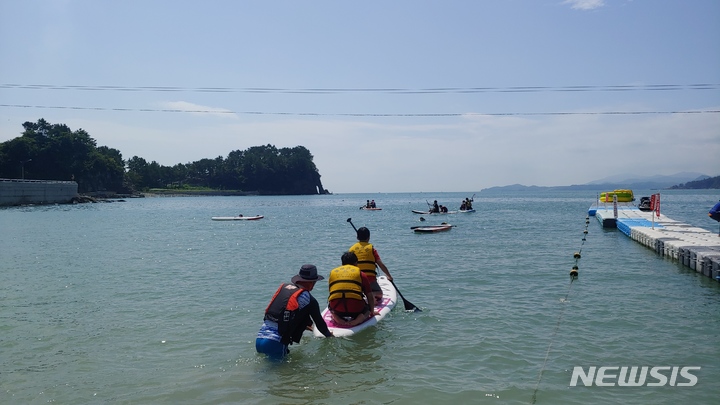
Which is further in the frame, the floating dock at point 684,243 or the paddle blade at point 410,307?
the floating dock at point 684,243

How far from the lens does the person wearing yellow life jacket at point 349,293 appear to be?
10.3 meters

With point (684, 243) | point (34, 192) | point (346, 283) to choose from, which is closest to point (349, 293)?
point (346, 283)

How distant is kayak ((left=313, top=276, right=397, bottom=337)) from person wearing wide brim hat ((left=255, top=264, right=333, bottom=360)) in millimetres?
1173

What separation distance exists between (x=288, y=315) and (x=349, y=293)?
2.10m

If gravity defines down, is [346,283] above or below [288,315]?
above

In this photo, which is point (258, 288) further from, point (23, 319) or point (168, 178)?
point (168, 178)

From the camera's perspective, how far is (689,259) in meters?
19.0

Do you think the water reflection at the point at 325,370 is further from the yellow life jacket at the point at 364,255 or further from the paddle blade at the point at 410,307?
the paddle blade at the point at 410,307

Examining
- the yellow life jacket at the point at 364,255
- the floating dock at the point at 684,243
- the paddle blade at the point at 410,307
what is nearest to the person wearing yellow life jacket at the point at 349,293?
the yellow life jacket at the point at 364,255

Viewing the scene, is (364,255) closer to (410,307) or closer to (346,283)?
(346,283)

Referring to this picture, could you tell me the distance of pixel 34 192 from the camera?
100 metres

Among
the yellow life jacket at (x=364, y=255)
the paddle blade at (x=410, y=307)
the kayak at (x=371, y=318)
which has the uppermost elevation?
the yellow life jacket at (x=364, y=255)

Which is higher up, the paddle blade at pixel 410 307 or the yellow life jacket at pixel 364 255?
the yellow life jacket at pixel 364 255

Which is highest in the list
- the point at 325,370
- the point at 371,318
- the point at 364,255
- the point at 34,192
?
the point at 34,192
